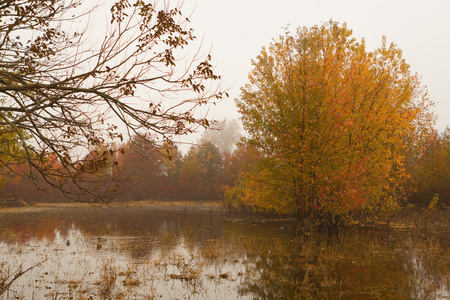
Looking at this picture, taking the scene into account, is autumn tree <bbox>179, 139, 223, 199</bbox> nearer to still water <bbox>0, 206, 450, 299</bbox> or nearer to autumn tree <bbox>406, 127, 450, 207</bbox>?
autumn tree <bbox>406, 127, 450, 207</bbox>

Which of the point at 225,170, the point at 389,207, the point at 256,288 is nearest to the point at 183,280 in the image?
the point at 256,288

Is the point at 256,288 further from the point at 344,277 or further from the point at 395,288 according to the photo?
the point at 395,288

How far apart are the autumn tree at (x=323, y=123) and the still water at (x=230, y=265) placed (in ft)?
8.18

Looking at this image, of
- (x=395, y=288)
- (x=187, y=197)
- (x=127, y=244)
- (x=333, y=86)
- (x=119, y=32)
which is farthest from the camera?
(x=187, y=197)

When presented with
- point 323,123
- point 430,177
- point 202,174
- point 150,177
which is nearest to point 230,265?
point 323,123

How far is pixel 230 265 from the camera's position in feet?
42.9

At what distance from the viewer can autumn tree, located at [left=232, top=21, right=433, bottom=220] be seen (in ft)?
62.4

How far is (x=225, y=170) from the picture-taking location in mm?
61000

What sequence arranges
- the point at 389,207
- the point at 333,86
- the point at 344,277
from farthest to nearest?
the point at 389,207 < the point at 333,86 < the point at 344,277

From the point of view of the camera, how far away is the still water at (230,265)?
987 cm

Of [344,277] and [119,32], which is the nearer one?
[119,32]

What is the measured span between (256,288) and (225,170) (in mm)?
50665

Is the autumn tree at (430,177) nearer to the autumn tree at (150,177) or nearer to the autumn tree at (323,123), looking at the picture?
the autumn tree at (323,123)

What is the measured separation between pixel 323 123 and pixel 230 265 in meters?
9.71
